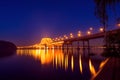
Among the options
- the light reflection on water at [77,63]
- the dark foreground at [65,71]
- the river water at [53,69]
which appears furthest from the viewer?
the light reflection on water at [77,63]

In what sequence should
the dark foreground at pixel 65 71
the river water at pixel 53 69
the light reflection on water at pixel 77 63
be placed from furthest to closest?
the light reflection on water at pixel 77 63 → the river water at pixel 53 69 → the dark foreground at pixel 65 71

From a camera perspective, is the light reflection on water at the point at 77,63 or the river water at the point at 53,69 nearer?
the river water at the point at 53,69

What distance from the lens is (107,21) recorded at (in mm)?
9195

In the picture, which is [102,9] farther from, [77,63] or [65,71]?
[77,63]

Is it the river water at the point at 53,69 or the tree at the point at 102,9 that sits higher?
the tree at the point at 102,9

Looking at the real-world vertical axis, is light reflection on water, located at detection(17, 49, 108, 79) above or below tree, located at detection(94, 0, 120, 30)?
below

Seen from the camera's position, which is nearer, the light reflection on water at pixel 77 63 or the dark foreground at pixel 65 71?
the dark foreground at pixel 65 71

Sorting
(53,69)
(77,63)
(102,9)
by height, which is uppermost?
(102,9)

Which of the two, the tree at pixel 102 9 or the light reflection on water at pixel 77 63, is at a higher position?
the tree at pixel 102 9

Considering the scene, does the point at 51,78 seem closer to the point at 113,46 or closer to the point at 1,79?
the point at 1,79

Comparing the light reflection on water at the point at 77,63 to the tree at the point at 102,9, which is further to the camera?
the light reflection on water at the point at 77,63

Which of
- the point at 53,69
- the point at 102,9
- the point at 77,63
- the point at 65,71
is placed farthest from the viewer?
the point at 77,63

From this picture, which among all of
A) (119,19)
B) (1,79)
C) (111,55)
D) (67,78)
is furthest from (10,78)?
(119,19)

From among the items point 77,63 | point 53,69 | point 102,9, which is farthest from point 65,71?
point 102,9
